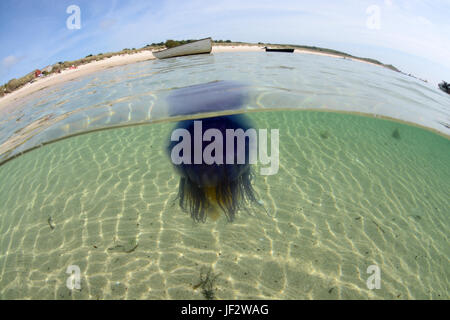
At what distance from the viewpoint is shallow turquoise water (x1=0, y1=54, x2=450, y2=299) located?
2689 mm

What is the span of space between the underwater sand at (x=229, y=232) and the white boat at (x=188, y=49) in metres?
17.3

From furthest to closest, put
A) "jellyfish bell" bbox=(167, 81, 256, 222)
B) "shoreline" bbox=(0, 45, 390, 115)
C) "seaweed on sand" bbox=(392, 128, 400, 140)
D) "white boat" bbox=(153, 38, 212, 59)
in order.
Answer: "white boat" bbox=(153, 38, 212, 59) → "shoreline" bbox=(0, 45, 390, 115) → "seaweed on sand" bbox=(392, 128, 400, 140) → "jellyfish bell" bbox=(167, 81, 256, 222)

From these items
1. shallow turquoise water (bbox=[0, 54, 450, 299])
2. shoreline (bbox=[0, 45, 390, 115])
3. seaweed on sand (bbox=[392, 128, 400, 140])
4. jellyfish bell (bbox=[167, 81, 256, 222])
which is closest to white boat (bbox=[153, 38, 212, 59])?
shoreline (bbox=[0, 45, 390, 115])

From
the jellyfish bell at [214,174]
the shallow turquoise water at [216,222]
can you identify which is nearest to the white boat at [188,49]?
the shallow turquoise water at [216,222]

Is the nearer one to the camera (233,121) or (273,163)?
(233,121)

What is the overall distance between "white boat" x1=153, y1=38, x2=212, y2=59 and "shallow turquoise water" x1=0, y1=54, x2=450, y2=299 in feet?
51.1

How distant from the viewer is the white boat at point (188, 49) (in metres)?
19.4

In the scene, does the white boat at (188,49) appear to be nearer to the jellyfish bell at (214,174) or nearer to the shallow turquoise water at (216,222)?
the shallow turquoise water at (216,222)

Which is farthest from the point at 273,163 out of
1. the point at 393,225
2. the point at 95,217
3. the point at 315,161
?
the point at 95,217

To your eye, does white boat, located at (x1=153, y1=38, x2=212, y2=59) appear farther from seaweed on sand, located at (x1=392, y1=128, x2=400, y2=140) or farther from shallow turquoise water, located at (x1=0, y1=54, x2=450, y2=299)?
seaweed on sand, located at (x1=392, y1=128, x2=400, y2=140)

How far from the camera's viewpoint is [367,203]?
13.2 ft
